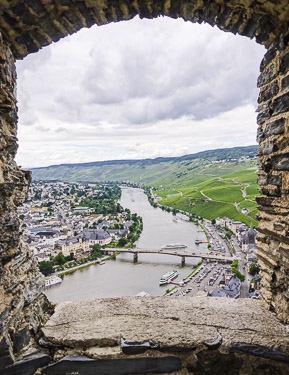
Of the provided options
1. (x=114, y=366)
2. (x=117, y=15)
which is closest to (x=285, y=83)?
(x=117, y=15)

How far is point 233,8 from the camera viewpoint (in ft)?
8.12

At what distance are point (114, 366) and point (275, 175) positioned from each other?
86.7 inches

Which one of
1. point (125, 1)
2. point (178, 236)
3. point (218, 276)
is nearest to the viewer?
point (125, 1)

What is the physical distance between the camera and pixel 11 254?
2396mm

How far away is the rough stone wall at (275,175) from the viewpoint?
251 centimetres

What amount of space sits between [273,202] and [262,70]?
55.0 inches

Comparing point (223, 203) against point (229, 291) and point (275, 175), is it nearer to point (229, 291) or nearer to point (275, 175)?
point (229, 291)

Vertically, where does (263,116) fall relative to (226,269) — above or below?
above

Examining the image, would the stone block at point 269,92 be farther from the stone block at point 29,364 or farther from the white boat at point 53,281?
the white boat at point 53,281

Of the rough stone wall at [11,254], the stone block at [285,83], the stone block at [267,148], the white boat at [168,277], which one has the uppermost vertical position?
the stone block at [285,83]

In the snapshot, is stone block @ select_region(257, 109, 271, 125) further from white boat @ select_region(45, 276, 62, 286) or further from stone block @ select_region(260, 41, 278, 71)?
white boat @ select_region(45, 276, 62, 286)

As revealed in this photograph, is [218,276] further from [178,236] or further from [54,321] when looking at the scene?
[54,321]

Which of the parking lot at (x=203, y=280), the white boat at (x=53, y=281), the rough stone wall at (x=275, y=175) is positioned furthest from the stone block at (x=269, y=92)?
the white boat at (x=53, y=281)

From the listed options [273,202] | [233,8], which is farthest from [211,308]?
[233,8]
